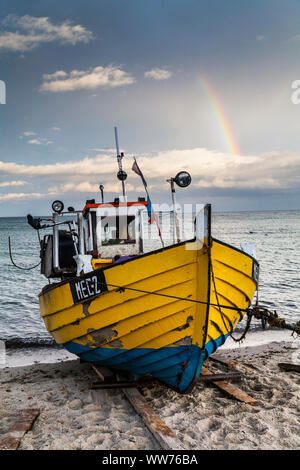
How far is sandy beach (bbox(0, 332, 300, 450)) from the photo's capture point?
12.5 ft

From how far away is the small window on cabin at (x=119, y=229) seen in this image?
6918 millimetres

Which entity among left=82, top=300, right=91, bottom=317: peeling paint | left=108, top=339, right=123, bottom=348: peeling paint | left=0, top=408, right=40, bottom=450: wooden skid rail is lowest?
left=0, top=408, right=40, bottom=450: wooden skid rail

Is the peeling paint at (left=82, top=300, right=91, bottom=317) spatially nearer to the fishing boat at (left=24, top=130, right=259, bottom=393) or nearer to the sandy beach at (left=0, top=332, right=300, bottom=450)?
the fishing boat at (left=24, top=130, right=259, bottom=393)

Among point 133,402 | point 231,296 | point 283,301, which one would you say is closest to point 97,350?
point 133,402

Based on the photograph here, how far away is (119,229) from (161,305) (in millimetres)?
2943

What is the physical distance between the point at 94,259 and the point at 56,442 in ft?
10.1

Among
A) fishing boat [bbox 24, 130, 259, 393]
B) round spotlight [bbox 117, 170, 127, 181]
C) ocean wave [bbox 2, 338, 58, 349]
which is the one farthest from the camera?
ocean wave [bbox 2, 338, 58, 349]

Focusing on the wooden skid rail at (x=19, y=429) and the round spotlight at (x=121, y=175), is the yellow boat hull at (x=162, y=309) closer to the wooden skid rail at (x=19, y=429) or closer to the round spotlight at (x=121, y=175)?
the wooden skid rail at (x=19, y=429)

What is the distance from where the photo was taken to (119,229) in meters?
7.01

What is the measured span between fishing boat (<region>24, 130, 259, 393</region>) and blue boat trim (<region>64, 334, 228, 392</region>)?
0.5 inches

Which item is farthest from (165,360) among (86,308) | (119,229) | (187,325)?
(119,229)

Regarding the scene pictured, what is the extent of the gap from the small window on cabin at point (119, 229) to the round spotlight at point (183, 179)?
2167mm

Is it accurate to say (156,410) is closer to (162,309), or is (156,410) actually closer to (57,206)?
(162,309)

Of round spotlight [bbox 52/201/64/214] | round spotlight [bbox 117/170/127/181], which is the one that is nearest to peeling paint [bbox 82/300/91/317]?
round spotlight [bbox 52/201/64/214]
